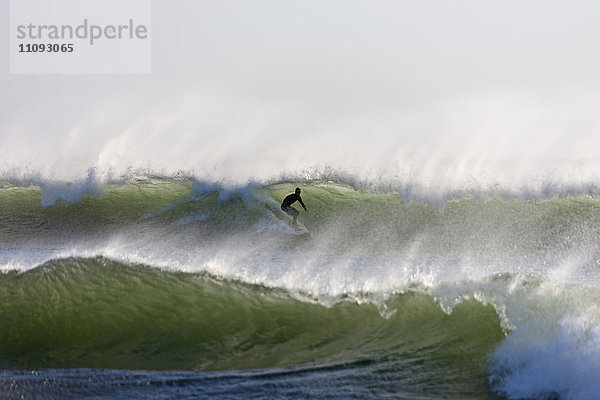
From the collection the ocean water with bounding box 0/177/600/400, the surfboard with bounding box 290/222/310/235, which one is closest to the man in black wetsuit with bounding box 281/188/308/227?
the surfboard with bounding box 290/222/310/235

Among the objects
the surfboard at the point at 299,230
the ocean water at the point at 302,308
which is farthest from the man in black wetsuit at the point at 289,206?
the ocean water at the point at 302,308

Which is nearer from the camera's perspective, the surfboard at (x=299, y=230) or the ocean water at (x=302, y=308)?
the ocean water at (x=302, y=308)

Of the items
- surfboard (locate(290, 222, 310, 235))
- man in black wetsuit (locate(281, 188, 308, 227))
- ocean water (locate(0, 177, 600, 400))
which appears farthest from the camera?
man in black wetsuit (locate(281, 188, 308, 227))

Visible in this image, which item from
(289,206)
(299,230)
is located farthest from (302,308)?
(289,206)

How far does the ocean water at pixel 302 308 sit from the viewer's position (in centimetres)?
457

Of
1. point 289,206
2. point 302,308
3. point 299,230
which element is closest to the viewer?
point 302,308

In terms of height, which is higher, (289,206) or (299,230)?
(289,206)

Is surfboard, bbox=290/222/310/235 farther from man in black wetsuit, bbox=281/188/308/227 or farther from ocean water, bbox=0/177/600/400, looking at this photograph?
ocean water, bbox=0/177/600/400

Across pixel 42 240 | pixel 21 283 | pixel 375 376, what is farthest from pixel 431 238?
pixel 42 240

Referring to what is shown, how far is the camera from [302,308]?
6180mm

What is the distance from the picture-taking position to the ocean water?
15.0 feet

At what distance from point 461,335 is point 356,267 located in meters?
2.52

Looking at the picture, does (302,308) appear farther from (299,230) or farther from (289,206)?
(289,206)

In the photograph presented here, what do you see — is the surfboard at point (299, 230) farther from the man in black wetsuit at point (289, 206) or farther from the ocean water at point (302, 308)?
the ocean water at point (302, 308)
